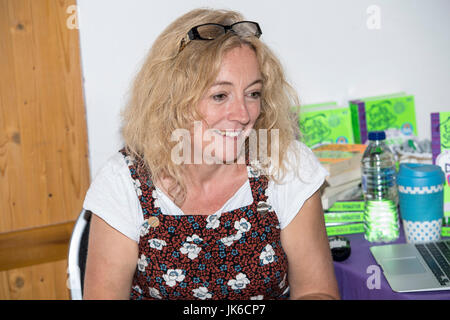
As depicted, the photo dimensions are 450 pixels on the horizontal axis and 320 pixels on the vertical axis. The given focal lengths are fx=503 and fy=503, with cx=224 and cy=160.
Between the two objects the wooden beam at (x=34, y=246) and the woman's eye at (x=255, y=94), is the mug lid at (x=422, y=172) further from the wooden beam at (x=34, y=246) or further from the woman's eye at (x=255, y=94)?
the wooden beam at (x=34, y=246)

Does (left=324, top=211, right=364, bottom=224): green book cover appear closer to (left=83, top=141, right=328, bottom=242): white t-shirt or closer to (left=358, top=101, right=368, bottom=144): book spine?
(left=83, top=141, right=328, bottom=242): white t-shirt

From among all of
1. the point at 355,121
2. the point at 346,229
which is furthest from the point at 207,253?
the point at 355,121

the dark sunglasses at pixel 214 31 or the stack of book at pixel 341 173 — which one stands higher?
the dark sunglasses at pixel 214 31

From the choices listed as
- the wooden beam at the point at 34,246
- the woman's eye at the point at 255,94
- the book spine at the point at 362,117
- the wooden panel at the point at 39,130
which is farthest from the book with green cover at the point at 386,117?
the wooden beam at the point at 34,246

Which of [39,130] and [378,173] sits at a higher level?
[39,130]

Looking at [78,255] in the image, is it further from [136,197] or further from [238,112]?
[238,112]

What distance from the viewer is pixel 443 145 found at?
158 centimetres

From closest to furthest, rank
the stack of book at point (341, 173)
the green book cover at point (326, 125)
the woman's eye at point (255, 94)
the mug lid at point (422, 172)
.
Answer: the woman's eye at point (255, 94) → the mug lid at point (422, 172) → the stack of book at point (341, 173) → the green book cover at point (326, 125)

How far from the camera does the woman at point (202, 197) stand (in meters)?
1.25

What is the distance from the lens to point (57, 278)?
1948mm


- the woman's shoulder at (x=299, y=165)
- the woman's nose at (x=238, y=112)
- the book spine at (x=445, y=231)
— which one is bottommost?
the book spine at (x=445, y=231)

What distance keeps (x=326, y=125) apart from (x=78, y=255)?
1074 millimetres

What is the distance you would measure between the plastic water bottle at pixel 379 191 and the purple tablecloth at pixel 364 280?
43mm

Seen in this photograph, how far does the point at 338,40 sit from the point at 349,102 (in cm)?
26
